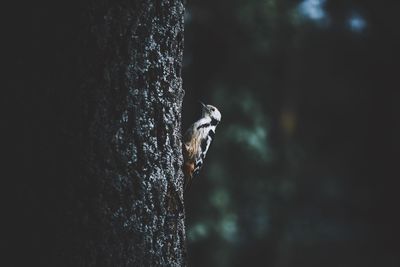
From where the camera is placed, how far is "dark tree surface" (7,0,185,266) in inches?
90.8

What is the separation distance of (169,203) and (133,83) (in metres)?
0.64

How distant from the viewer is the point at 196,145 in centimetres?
507

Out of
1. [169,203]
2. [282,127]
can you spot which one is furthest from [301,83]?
[169,203]

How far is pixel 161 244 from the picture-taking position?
255 cm

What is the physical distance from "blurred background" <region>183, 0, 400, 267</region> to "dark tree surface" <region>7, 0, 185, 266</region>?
4.08 metres

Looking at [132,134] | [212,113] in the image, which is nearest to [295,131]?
[212,113]

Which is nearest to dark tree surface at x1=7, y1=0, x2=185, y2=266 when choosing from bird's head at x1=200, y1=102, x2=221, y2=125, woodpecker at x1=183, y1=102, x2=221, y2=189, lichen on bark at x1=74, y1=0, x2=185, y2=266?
lichen on bark at x1=74, y1=0, x2=185, y2=266

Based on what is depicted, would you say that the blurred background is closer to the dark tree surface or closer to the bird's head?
the bird's head

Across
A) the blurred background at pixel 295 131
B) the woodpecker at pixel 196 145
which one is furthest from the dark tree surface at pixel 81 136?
the blurred background at pixel 295 131

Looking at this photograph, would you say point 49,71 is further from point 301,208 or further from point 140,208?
point 301,208

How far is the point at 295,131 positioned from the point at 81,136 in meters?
11.5

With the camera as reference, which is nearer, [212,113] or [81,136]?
[81,136]

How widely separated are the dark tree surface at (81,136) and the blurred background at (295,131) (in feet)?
13.4

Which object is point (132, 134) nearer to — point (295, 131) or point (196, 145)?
point (196, 145)
